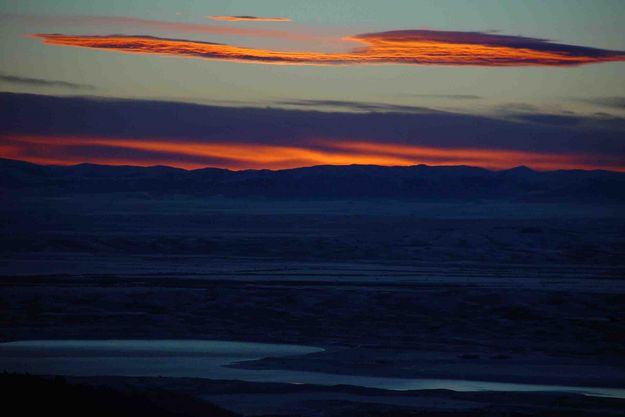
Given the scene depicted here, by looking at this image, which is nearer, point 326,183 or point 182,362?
point 182,362

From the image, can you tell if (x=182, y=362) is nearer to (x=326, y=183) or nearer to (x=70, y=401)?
(x=70, y=401)

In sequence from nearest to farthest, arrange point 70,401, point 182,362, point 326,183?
point 70,401 → point 182,362 → point 326,183

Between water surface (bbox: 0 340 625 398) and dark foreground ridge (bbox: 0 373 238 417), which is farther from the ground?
dark foreground ridge (bbox: 0 373 238 417)

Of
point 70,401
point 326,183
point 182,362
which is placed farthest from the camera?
point 326,183

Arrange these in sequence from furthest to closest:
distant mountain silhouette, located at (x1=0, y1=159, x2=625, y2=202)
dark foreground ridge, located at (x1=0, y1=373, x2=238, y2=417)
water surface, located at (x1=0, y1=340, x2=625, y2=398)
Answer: distant mountain silhouette, located at (x1=0, y1=159, x2=625, y2=202) → water surface, located at (x1=0, y1=340, x2=625, y2=398) → dark foreground ridge, located at (x1=0, y1=373, x2=238, y2=417)

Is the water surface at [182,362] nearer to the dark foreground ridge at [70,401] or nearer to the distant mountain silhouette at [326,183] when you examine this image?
the dark foreground ridge at [70,401]

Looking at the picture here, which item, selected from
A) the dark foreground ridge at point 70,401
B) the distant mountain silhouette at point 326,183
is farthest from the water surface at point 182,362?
the distant mountain silhouette at point 326,183

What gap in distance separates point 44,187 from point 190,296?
422 ft

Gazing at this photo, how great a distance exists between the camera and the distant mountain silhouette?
489 ft

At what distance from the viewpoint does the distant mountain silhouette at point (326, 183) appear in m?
149

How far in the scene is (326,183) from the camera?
15675 centimetres

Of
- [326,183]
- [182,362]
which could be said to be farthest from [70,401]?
[326,183]

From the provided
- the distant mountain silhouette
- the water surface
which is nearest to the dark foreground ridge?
the water surface

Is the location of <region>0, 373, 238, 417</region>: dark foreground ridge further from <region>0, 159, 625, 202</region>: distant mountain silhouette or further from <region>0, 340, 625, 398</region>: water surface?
<region>0, 159, 625, 202</region>: distant mountain silhouette
